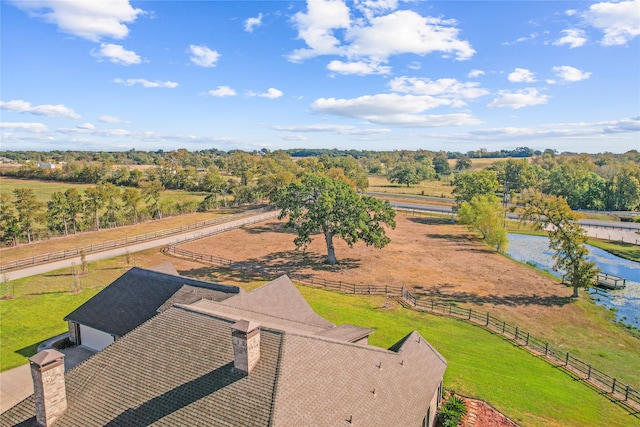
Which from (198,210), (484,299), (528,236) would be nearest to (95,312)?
(484,299)

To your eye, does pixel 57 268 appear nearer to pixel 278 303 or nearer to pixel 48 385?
pixel 278 303

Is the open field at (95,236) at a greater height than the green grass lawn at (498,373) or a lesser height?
greater

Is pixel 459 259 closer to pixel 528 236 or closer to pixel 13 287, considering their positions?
pixel 528 236

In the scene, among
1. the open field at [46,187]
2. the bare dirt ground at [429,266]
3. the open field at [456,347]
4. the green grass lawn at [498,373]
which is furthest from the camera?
the open field at [46,187]

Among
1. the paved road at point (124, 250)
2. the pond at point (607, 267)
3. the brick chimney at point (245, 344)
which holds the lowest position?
the pond at point (607, 267)

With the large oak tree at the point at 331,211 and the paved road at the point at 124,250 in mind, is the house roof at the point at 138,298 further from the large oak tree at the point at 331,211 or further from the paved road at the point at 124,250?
the large oak tree at the point at 331,211

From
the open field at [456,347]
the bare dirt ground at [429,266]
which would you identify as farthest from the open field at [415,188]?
the open field at [456,347]
